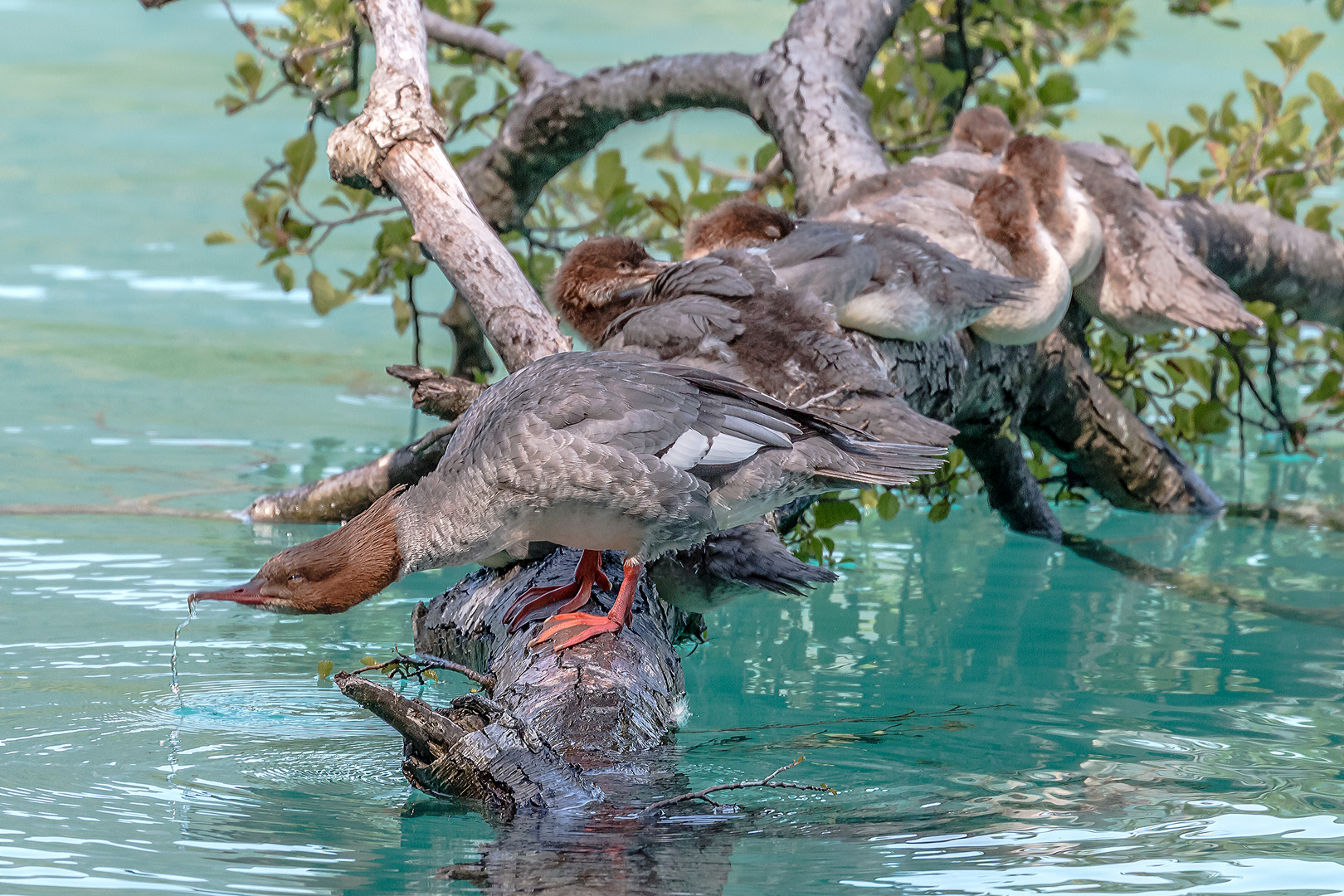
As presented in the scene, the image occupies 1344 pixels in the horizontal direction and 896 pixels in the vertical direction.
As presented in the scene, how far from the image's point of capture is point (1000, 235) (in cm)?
399

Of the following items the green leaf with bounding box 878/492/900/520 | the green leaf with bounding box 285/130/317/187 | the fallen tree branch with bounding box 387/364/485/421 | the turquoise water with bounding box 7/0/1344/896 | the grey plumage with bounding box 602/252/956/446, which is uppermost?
the green leaf with bounding box 285/130/317/187

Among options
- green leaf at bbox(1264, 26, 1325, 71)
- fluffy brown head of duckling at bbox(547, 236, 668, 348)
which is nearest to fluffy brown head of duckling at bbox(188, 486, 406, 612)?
fluffy brown head of duckling at bbox(547, 236, 668, 348)

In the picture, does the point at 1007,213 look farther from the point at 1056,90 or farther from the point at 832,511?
the point at 1056,90

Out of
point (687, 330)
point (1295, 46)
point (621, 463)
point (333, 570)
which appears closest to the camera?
point (621, 463)

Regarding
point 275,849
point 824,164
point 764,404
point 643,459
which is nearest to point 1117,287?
point 824,164

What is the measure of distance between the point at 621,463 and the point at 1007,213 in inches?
70.6

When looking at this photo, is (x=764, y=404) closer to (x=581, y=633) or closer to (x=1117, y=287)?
(x=581, y=633)

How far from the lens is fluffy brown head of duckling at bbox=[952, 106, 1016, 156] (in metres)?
4.87

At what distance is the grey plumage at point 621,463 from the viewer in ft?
8.81

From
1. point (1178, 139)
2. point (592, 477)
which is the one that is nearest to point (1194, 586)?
point (1178, 139)

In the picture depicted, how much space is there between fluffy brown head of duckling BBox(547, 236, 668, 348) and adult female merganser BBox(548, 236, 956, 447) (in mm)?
352

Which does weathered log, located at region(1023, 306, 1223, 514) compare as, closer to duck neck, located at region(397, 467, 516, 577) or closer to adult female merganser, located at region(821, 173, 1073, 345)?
adult female merganser, located at region(821, 173, 1073, 345)

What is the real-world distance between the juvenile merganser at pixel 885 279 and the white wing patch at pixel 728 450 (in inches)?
26.5

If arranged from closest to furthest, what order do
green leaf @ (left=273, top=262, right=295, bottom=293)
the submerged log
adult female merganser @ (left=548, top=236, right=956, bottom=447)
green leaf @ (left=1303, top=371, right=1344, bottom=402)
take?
the submerged log → adult female merganser @ (left=548, top=236, right=956, bottom=447) → green leaf @ (left=273, top=262, right=295, bottom=293) → green leaf @ (left=1303, top=371, right=1344, bottom=402)
